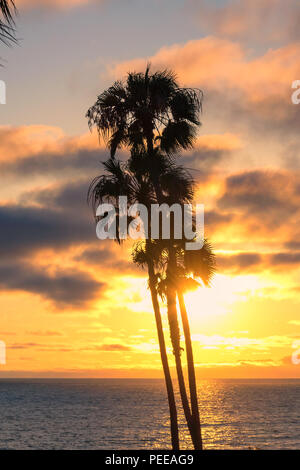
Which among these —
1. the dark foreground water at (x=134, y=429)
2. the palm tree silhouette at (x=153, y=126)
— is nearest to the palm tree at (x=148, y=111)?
the palm tree silhouette at (x=153, y=126)

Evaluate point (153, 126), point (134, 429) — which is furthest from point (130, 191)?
point (134, 429)

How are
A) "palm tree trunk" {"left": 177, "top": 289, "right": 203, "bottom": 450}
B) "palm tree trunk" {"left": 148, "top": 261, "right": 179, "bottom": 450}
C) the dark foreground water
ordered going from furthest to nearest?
the dark foreground water, "palm tree trunk" {"left": 148, "top": 261, "right": 179, "bottom": 450}, "palm tree trunk" {"left": 177, "top": 289, "right": 203, "bottom": 450}

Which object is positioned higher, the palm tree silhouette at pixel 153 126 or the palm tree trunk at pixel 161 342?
the palm tree silhouette at pixel 153 126

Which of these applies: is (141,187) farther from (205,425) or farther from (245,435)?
(205,425)

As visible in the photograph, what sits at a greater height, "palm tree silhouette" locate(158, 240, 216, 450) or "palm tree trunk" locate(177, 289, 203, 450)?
"palm tree silhouette" locate(158, 240, 216, 450)

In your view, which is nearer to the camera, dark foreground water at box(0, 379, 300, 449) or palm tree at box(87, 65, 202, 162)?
palm tree at box(87, 65, 202, 162)

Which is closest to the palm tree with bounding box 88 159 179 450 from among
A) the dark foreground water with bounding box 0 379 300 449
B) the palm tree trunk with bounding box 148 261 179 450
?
the palm tree trunk with bounding box 148 261 179 450

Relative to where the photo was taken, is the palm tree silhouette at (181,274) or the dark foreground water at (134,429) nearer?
the palm tree silhouette at (181,274)

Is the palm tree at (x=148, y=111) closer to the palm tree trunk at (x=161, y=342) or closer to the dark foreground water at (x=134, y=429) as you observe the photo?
the palm tree trunk at (x=161, y=342)

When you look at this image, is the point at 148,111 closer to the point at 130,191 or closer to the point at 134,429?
the point at 130,191

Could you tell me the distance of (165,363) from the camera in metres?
26.7

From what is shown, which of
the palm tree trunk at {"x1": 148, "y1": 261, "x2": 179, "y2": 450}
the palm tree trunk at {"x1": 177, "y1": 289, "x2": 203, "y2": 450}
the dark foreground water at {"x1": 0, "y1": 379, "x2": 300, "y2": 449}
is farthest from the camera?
the dark foreground water at {"x1": 0, "y1": 379, "x2": 300, "y2": 449}

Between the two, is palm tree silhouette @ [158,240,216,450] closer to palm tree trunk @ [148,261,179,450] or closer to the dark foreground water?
palm tree trunk @ [148,261,179,450]

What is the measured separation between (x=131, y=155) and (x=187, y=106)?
3211 mm
